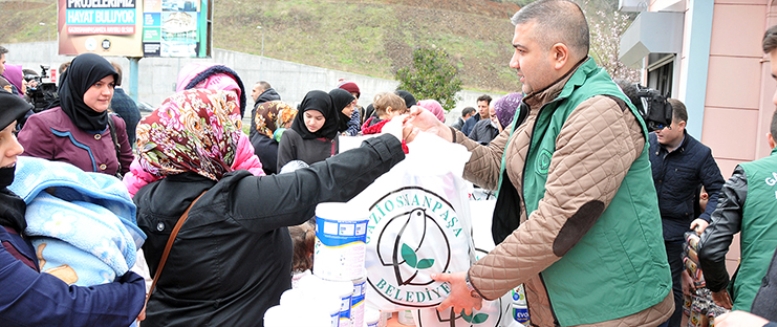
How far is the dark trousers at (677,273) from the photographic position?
399cm

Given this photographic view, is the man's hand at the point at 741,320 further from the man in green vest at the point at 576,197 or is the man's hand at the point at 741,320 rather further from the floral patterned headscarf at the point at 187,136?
the floral patterned headscarf at the point at 187,136

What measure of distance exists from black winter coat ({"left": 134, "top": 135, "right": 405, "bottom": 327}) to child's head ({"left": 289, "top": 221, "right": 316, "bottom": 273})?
30.6 inches

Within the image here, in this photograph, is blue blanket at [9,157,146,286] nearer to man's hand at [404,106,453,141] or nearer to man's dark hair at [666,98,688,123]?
man's hand at [404,106,453,141]

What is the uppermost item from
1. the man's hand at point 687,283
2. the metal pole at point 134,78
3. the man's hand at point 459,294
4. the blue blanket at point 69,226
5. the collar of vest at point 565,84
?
the metal pole at point 134,78

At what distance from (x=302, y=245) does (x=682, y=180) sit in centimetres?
275

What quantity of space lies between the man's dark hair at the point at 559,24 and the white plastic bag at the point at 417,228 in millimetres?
537

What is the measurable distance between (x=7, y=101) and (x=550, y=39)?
4.93ft

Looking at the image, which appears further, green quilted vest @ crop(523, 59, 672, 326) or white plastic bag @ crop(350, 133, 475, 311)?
white plastic bag @ crop(350, 133, 475, 311)

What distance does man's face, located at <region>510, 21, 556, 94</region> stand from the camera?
1878mm

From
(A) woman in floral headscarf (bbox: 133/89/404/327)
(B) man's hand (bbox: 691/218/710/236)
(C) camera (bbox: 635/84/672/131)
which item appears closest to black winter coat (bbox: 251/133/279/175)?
(C) camera (bbox: 635/84/672/131)

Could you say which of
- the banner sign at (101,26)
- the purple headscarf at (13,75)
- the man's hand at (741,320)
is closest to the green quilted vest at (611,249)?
the man's hand at (741,320)

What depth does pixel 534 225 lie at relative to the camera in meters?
1.76

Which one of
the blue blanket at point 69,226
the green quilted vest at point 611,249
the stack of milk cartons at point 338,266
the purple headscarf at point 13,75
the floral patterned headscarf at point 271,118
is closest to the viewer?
the blue blanket at point 69,226

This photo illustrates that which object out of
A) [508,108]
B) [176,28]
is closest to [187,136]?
[508,108]
